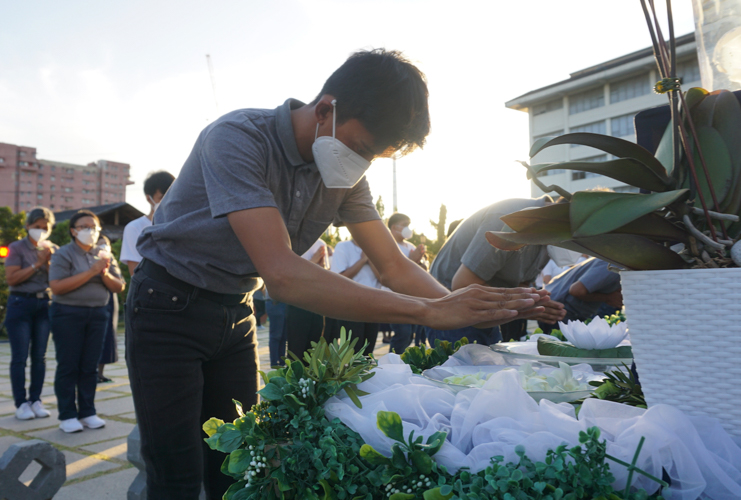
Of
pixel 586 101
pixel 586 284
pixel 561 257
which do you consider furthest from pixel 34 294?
pixel 586 101

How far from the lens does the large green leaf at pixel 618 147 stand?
34.1 inches

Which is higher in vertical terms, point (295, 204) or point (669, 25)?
point (669, 25)

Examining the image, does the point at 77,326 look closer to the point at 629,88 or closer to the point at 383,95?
the point at 383,95

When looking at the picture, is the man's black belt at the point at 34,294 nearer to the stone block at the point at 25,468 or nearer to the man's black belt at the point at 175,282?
the stone block at the point at 25,468

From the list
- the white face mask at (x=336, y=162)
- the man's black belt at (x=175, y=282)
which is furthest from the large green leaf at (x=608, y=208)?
the man's black belt at (x=175, y=282)

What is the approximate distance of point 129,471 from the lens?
10.6ft

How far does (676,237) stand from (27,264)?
17.0 feet

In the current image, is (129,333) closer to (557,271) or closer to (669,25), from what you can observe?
(669,25)

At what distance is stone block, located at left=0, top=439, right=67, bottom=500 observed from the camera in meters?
2.11

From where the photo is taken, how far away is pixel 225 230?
1576 mm

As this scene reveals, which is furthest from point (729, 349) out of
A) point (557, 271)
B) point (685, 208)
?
point (557, 271)

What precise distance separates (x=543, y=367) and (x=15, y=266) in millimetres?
4744

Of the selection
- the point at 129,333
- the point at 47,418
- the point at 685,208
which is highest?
the point at 685,208

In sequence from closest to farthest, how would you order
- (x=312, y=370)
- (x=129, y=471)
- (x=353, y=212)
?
(x=312, y=370) → (x=353, y=212) → (x=129, y=471)
